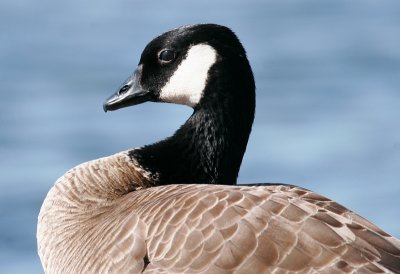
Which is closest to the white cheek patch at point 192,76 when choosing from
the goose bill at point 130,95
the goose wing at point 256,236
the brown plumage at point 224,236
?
the goose bill at point 130,95

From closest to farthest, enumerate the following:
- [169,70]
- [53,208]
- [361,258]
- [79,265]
A: [361,258] < [79,265] < [53,208] < [169,70]

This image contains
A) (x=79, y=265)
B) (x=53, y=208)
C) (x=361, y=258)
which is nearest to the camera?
(x=361, y=258)

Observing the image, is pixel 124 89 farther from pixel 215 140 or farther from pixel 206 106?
pixel 215 140

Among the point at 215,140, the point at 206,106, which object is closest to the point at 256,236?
the point at 215,140

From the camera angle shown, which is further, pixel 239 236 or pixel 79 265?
pixel 79 265

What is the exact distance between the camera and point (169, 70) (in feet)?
21.2

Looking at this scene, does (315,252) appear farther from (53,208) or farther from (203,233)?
(53,208)

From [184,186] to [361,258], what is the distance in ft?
3.25

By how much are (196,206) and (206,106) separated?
3.49 ft

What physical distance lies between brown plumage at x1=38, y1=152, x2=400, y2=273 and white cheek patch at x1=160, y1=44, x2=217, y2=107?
75cm

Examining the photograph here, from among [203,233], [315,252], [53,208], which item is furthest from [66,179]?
[315,252]

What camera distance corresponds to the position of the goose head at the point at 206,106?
6230mm

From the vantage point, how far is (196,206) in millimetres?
5320

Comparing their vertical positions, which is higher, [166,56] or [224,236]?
[166,56]
